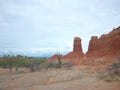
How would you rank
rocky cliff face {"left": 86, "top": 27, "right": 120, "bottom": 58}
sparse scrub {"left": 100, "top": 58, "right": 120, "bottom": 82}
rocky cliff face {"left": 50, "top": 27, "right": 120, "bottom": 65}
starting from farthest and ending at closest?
rocky cliff face {"left": 86, "top": 27, "right": 120, "bottom": 58} → rocky cliff face {"left": 50, "top": 27, "right": 120, "bottom": 65} → sparse scrub {"left": 100, "top": 58, "right": 120, "bottom": 82}

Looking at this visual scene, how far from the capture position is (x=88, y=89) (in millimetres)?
19422

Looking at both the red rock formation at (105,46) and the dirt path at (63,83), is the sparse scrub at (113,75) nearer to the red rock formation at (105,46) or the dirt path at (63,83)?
the dirt path at (63,83)

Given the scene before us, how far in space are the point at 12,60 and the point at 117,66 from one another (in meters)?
41.2

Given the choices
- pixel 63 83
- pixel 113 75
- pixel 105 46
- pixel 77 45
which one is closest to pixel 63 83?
pixel 63 83

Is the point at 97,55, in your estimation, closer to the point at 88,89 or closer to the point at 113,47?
the point at 113,47

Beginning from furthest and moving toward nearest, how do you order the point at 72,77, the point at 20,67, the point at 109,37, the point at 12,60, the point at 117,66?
the point at 20,67 → the point at 12,60 → the point at 109,37 → the point at 72,77 → the point at 117,66

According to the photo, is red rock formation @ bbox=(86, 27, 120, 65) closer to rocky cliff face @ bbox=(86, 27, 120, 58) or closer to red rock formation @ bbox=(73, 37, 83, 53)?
rocky cliff face @ bbox=(86, 27, 120, 58)

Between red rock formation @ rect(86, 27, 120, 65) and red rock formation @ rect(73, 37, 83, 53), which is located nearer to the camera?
red rock formation @ rect(86, 27, 120, 65)

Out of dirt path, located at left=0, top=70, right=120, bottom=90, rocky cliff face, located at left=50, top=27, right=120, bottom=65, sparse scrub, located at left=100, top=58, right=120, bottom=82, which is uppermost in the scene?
rocky cliff face, located at left=50, top=27, right=120, bottom=65

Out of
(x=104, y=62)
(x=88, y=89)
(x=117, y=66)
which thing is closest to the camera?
(x=88, y=89)

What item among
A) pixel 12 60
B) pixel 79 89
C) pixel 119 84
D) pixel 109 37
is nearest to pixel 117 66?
pixel 119 84

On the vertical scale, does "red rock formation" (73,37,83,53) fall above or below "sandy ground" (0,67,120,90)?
above

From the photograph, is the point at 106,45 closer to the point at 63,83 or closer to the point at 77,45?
the point at 77,45

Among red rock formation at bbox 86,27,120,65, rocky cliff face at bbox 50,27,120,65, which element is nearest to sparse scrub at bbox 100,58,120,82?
rocky cliff face at bbox 50,27,120,65
